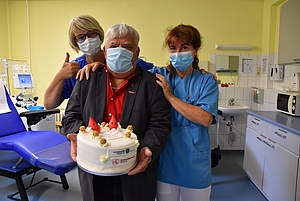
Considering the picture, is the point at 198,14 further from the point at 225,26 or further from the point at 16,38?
the point at 16,38

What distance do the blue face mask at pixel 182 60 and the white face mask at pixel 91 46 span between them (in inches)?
16.8

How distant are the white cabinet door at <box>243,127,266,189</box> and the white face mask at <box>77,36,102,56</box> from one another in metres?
1.95

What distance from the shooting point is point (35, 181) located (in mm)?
2547

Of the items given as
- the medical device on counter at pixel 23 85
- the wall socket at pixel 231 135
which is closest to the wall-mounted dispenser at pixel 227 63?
the wall socket at pixel 231 135

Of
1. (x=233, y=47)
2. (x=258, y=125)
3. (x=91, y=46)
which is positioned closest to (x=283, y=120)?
(x=258, y=125)

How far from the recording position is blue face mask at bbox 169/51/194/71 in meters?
1.13

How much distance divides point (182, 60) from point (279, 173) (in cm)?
161

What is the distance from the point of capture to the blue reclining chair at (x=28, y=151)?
4.98 feet

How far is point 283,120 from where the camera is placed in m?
2.19

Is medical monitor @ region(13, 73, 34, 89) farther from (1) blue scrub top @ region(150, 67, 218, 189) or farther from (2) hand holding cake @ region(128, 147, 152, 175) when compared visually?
(2) hand holding cake @ region(128, 147, 152, 175)

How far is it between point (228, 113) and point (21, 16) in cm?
363

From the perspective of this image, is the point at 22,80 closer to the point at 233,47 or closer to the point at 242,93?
the point at 233,47

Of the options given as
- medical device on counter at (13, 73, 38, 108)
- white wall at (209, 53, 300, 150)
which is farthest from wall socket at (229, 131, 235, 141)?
medical device on counter at (13, 73, 38, 108)

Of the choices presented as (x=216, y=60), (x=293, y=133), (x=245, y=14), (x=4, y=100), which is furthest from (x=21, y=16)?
(x=293, y=133)
